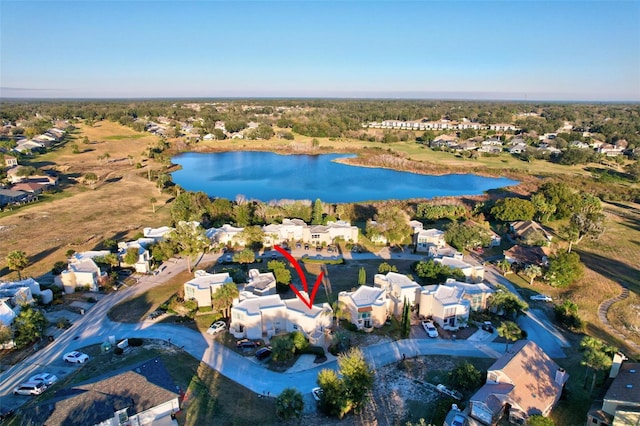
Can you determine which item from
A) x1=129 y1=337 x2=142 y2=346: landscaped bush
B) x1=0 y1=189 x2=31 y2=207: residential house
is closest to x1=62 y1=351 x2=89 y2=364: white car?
x1=129 y1=337 x2=142 y2=346: landscaped bush

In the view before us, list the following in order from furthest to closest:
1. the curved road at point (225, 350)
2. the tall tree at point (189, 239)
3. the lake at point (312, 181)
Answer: the lake at point (312, 181) → the tall tree at point (189, 239) → the curved road at point (225, 350)

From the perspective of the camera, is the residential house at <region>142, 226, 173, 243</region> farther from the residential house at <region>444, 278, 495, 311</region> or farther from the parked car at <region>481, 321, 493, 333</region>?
the parked car at <region>481, 321, 493, 333</region>

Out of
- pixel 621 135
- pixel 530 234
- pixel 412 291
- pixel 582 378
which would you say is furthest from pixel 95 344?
pixel 621 135

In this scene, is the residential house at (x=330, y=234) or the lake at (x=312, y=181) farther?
the lake at (x=312, y=181)

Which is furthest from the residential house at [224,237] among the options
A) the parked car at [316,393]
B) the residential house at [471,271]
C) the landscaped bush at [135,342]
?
the parked car at [316,393]

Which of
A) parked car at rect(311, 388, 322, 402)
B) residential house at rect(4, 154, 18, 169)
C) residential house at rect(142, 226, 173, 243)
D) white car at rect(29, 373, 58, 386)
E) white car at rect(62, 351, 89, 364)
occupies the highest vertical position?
residential house at rect(4, 154, 18, 169)

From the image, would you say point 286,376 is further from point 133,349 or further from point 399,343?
point 133,349

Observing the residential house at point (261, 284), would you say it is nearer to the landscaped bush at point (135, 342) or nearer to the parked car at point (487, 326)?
the landscaped bush at point (135, 342)
